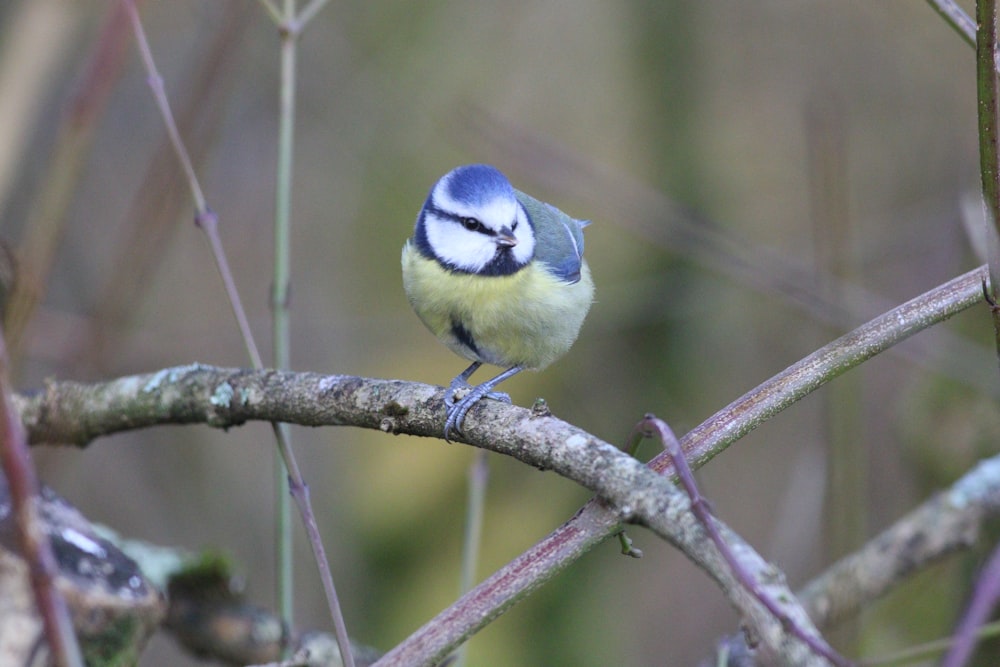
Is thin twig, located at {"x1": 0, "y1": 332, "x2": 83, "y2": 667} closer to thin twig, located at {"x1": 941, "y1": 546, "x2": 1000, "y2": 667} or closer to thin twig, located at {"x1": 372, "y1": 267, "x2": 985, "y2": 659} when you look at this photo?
thin twig, located at {"x1": 372, "y1": 267, "x2": 985, "y2": 659}

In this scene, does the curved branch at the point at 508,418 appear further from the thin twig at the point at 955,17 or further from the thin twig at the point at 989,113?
the thin twig at the point at 955,17

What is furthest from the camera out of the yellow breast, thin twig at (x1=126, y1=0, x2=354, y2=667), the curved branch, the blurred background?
the blurred background

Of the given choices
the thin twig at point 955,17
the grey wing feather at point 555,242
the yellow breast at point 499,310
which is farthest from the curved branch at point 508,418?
the grey wing feather at point 555,242

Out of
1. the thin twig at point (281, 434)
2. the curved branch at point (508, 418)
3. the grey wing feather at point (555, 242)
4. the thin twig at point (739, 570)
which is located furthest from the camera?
the grey wing feather at point (555, 242)

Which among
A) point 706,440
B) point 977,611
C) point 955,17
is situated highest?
point 955,17

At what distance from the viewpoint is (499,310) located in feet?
6.37

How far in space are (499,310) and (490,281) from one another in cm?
8

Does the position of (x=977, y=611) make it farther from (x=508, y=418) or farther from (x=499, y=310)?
(x=499, y=310)

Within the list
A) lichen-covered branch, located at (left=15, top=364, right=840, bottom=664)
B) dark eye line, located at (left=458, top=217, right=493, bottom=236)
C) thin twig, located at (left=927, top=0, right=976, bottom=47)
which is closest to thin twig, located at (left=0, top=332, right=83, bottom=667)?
lichen-covered branch, located at (left=15, top=364, right=840, bottom=664)

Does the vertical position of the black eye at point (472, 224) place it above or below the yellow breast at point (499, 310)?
above

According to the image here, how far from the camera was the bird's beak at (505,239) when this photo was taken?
1985 millimetres

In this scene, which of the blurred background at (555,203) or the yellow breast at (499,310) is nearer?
the yellow breast at (499,310)

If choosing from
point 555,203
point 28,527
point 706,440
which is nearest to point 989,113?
point 706,440

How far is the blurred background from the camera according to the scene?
129 inches
